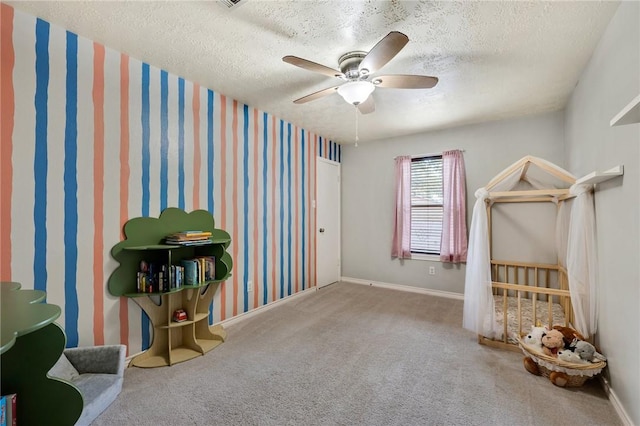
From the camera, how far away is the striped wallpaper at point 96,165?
1.81 metres

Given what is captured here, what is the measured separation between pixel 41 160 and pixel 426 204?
4286mm

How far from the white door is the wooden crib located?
241cm

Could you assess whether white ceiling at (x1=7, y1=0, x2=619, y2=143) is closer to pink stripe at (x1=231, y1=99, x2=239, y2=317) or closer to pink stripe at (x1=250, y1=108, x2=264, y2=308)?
pink stripe at (x1=231, y1=99, x2=239, y2=317)

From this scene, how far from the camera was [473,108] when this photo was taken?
338 cm

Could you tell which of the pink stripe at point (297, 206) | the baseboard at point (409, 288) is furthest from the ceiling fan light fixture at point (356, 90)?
the baseboard at point (409, 288)

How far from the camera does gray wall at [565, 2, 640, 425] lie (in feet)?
5.06

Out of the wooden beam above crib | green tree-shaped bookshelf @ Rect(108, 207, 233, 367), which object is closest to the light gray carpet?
green tree-shaped bookshelf @ Rect(108, 207, 233, 367)

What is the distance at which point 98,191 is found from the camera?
215 cm

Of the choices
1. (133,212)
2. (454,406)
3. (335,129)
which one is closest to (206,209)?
(133,212)

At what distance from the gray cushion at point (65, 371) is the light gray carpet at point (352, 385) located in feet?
1.09

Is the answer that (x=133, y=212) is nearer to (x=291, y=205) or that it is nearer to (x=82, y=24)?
(x=82, y=24)

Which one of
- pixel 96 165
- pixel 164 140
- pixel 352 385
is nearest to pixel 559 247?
pixel 352 385

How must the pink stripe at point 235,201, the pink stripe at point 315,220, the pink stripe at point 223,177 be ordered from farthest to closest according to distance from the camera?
the pink stripe at point 315,220
the pink stripe at point 235,201
the pink stripe at point 223,177

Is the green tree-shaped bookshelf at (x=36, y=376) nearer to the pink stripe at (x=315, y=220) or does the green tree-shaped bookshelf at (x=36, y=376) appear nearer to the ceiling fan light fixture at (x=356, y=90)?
the ceiling fan light fixture at (x=356, y=90)
